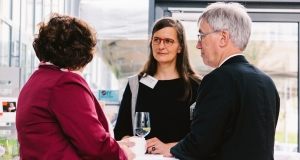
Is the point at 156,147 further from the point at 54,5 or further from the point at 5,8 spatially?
the point at 54,5

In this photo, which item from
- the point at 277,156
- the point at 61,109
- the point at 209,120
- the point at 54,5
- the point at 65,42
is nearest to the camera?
the point at 61,109

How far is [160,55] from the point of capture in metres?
2.65

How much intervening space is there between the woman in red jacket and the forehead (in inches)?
36.8

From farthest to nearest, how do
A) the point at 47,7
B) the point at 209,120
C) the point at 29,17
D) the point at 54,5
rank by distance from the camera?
1. the point at 54,5
2. the point at 47,7
3. the point at 29,17
4. the point at 209,120

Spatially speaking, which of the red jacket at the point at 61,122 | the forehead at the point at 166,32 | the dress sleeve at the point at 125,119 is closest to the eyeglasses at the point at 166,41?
the forehead at the point at 166,32

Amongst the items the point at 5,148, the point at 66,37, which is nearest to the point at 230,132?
the point at 66,37

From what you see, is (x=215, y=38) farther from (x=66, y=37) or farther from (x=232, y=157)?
(x=66, y=37)

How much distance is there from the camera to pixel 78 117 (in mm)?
1661

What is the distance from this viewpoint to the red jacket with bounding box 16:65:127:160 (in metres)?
1.66

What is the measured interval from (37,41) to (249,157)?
0.94m

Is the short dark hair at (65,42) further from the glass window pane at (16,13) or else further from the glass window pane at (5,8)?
the glass window pane at (16,13)

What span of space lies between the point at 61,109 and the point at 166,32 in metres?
1.16

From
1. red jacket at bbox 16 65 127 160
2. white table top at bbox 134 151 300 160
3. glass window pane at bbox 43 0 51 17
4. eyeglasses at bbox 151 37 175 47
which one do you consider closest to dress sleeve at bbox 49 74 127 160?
red jacket at bbox 16 65 127 160

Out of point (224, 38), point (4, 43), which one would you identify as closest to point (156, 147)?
point (224, 38)
